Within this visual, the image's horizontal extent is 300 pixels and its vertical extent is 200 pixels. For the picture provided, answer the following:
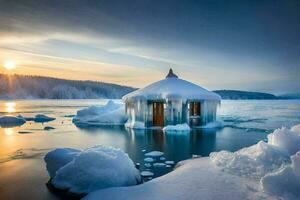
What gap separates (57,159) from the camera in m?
9.32

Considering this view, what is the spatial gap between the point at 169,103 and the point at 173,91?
2.98 feet

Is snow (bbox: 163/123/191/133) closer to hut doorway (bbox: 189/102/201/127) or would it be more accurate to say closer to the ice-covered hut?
the ice-covered hut

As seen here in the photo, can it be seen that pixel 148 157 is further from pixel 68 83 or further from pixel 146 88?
pixel 68 83

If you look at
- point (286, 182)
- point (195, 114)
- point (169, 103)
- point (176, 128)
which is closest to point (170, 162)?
point (286, 182)

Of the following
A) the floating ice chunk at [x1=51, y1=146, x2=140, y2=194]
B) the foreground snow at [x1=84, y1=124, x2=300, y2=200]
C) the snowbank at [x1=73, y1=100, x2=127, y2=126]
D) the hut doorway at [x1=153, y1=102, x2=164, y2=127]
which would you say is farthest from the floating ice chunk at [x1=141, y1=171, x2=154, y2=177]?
the snowbank at [x1=73, y1=100, x2=127, y2=126]

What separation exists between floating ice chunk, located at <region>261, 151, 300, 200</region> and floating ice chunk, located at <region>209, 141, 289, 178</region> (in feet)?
2.82

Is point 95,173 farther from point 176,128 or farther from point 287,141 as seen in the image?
point 176,128

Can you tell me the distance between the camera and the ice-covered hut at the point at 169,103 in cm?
2131

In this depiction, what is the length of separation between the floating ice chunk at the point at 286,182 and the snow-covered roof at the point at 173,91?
582 inches

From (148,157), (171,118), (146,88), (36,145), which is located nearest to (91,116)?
(146,88)

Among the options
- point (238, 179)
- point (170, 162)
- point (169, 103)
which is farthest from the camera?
point (169, 103)

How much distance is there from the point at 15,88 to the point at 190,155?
4745 inches

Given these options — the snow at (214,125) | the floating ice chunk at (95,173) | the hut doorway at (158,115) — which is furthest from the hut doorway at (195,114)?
the floating ice chunk at (95,173)

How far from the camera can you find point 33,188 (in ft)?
26.9
